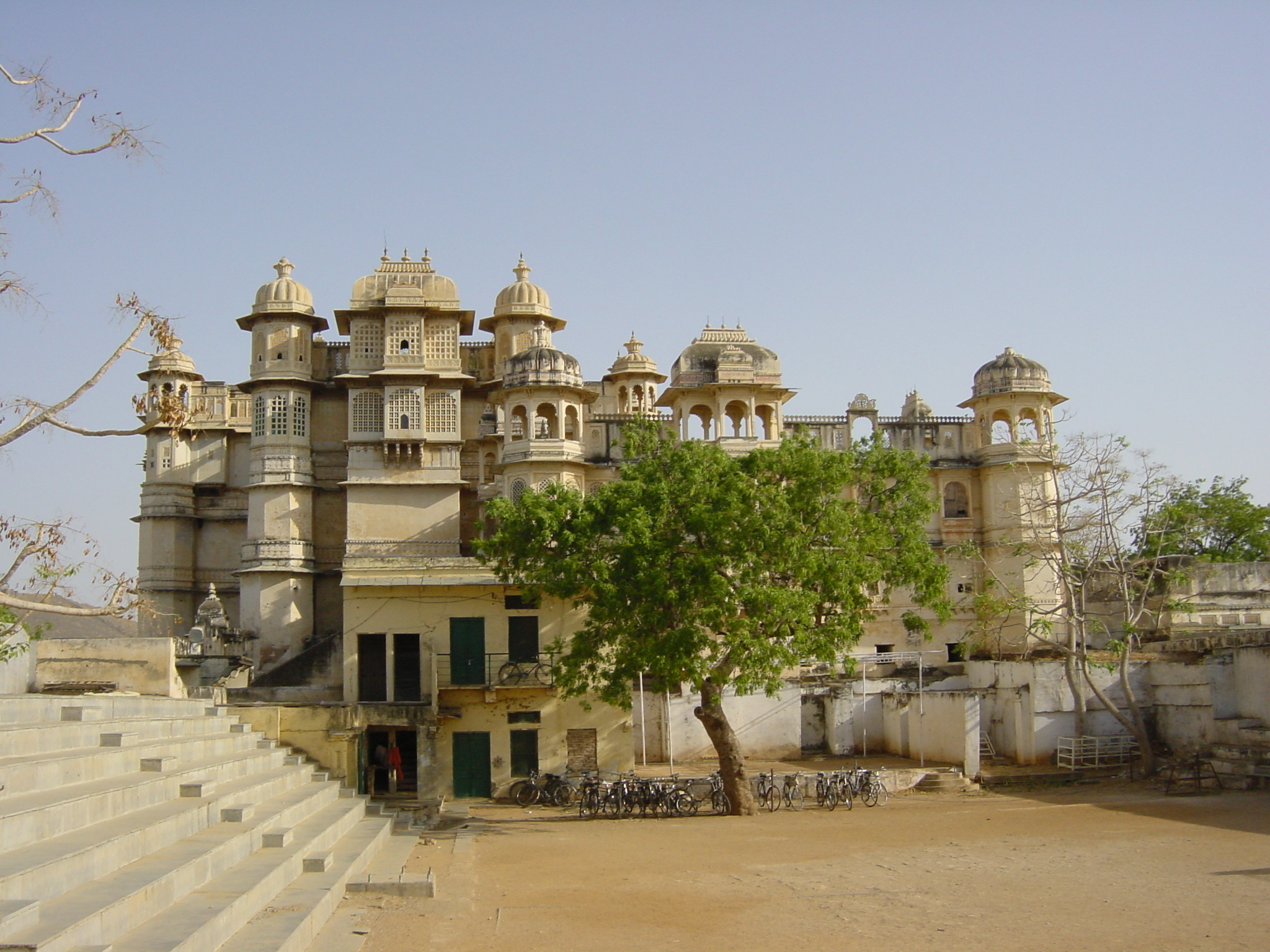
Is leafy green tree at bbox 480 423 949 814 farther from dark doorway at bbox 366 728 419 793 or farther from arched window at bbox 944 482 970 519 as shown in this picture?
arched window at bbox 944 482 970 519

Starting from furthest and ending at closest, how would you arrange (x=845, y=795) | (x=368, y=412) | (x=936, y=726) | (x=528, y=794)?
(x=368, y=412)
(x=936, y=726)
(x=528, y=794)
(x=845, y=795)

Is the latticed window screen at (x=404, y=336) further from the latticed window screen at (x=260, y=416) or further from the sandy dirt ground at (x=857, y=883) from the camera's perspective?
the sandy dirt ground at (x=857, y=883)

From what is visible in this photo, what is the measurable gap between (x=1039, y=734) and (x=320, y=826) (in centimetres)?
1848

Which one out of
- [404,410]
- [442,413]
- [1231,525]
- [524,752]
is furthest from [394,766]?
[1231,525]

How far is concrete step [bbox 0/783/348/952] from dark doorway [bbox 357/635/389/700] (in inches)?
442

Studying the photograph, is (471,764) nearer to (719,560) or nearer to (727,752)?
(727,752)

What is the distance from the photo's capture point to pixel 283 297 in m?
36.2

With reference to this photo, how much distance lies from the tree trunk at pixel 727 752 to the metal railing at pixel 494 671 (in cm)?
461

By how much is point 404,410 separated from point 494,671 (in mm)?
12222

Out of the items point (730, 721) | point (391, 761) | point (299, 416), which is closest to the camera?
point (391, 761)

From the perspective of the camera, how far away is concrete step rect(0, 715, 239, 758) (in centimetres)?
1007

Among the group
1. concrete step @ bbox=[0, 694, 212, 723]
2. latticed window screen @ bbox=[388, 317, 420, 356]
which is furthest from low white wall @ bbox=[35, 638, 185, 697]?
latticed window screen @ bbox=[388, 317, 420, 356]

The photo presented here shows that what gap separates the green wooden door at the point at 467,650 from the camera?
25531 millimetres

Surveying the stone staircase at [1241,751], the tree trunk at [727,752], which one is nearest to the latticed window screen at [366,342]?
the tree trunk at [727,752]
